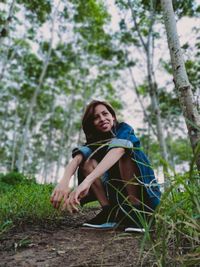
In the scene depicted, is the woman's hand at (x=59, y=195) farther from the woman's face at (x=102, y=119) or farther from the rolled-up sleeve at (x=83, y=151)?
the woman's face at (x=102, y=119)

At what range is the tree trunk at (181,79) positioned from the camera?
2109mm

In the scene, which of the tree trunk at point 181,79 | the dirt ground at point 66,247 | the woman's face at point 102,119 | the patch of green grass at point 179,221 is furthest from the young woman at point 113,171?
the patch of green grass at point 179,221

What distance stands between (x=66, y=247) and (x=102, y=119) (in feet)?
3.04

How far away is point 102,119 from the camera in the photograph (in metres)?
2.23

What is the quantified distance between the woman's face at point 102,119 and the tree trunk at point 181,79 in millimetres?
545

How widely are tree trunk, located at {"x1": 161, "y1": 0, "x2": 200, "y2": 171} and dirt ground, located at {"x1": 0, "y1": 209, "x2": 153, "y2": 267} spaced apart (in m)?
0.74

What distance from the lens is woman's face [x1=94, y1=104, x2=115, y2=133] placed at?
224 cm

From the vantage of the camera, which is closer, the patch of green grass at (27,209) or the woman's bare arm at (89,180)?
the woman's bare arm at (89,180)

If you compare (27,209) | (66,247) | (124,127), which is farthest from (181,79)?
(27,209)

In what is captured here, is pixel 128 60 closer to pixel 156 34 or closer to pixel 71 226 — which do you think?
pixel 156 34

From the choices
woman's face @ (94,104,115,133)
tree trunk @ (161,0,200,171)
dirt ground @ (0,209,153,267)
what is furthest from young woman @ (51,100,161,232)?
tree trunk @ (161,0,200,171)

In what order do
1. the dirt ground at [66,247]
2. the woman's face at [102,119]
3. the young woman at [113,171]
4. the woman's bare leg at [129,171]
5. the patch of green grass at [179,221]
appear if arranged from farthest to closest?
the woman's face at [102,119]
the woman's bare leg at [129,171]
the young woman at [113,171]
the dirt ground at [66,247]
the patch of green grass at [179,221]

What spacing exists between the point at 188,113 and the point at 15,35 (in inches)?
572

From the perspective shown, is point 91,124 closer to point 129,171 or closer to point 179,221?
point 129,171
